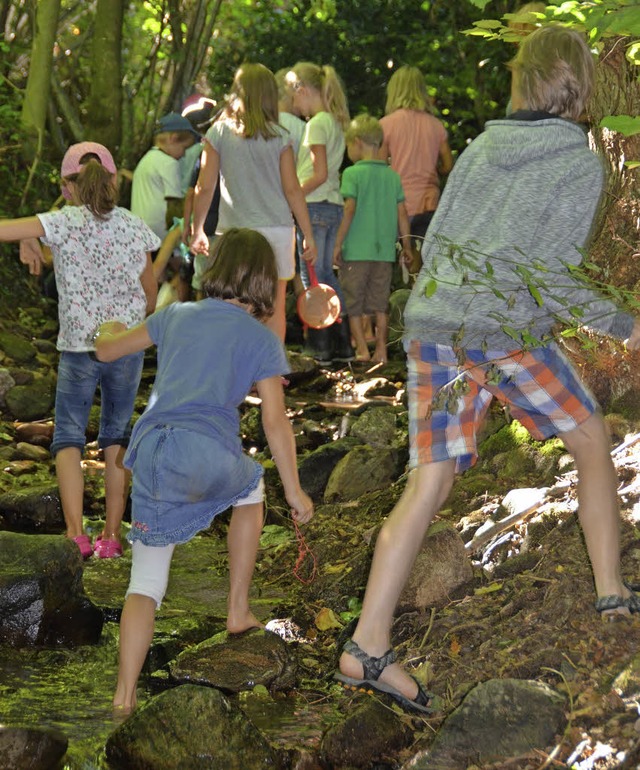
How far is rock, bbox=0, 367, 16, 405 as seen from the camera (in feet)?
29.1

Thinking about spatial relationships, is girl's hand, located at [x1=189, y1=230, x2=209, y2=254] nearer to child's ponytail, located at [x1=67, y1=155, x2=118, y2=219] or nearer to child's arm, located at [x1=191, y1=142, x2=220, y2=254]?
child's arm, located at [x1=191, y1=142, x2=220, y2=254]

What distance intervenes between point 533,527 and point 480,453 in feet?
4.16

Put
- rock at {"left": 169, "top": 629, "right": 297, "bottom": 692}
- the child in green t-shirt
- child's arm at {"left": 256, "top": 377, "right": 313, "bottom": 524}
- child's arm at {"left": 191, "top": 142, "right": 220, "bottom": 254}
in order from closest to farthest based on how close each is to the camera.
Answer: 1. child's arm at {"left": 256, "top": 377, "right": 313, "bottom": 524}
2. rock at {"left": 169, "top": 629, "right": 297, "bottom": 692}
3. child's arm at {"left": 191, "top": 142, "right": 220, "bottom": 254}
4. the child in green t-shirt

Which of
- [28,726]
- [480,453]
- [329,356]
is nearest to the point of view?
[28,726]

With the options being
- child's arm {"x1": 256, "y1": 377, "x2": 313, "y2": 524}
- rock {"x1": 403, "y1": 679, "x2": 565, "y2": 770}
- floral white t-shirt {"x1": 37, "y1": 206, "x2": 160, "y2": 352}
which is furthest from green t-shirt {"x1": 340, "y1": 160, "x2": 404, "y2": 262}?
rock {"x1": 403, "y1": 679, "x2": 565, "y2": 770}

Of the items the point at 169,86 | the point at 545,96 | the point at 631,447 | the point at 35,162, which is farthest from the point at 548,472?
the point at 169,86

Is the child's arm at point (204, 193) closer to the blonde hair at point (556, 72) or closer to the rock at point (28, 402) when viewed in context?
the rock at point (28, 402)

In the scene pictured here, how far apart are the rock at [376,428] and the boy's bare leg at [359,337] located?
2.33m

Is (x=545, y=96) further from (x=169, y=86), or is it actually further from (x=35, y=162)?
(x=169, y=86)

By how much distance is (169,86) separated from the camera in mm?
16203

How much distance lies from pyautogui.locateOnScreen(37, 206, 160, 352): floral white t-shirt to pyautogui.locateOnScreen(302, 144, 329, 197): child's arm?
338cm

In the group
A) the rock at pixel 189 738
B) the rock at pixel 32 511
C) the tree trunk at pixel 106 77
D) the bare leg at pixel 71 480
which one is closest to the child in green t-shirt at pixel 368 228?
the rock at pixel 32 511

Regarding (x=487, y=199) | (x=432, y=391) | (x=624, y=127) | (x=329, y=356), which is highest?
(x=624, y=127)

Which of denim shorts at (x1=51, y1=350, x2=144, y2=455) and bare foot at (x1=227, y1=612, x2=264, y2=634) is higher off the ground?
denim shorts at (x1=51, y1=350, x2=144, y2=455)
